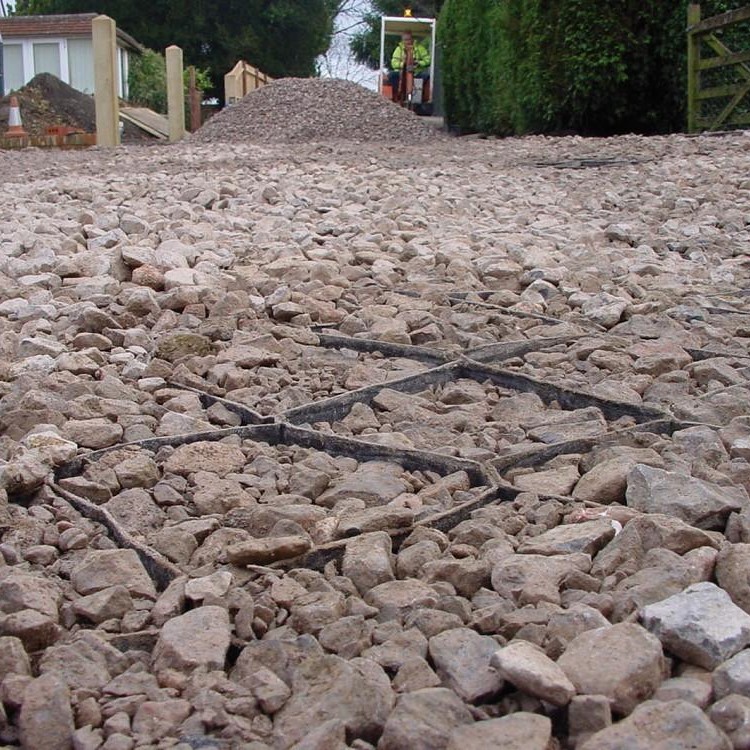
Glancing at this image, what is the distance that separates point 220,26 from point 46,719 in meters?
30.6

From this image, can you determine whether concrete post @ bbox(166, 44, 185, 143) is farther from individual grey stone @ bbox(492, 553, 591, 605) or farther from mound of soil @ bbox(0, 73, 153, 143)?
individual grey stone @ bbox(492, 553, 591, 605)

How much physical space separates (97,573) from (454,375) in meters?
1.38

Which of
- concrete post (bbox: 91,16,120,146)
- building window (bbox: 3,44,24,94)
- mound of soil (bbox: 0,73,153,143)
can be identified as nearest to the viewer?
concrete post (bbox: 91,16,120,146)

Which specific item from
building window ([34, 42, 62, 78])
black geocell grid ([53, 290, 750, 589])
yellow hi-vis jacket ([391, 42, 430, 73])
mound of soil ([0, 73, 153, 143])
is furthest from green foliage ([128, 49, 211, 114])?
black geocell grid ([53, 290, 750, 589])

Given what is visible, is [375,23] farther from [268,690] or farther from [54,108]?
[268,690]

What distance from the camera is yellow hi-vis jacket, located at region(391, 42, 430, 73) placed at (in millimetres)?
23203

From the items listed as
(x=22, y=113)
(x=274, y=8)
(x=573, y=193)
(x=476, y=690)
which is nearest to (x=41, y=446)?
(x=476, y=690)

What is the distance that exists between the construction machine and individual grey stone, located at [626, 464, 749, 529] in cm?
2152

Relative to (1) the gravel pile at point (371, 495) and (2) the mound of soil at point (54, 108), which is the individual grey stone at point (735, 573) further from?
(2) the mound of soil at point (54, 108)

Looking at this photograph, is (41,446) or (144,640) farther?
(41,446)

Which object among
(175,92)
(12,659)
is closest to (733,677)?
(12,659)

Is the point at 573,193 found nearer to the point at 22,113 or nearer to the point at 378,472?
the point at 378,472

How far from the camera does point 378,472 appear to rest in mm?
2104

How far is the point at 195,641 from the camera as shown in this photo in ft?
4.70
